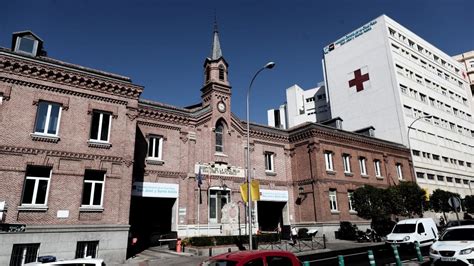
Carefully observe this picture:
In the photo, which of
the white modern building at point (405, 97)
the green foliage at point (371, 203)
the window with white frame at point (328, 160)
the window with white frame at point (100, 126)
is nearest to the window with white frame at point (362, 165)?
the green foliage at point (371, 203)

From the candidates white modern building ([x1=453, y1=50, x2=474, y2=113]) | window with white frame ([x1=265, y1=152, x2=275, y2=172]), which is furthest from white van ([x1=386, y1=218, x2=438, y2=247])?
white modern building ([x1=453, y1=50, x2=474, y2=113])

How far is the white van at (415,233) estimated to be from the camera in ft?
63.9

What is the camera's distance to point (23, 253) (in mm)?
15289

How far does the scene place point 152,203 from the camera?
85.0 ft

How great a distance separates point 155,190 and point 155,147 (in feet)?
11.1

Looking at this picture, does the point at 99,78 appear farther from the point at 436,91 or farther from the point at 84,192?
the point at 436,91

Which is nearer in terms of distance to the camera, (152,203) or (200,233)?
(200,233)

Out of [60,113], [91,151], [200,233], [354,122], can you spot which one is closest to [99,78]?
[60,113]

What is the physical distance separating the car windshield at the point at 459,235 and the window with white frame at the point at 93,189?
58.4ft

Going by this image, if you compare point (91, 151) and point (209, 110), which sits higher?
point (209, 110)

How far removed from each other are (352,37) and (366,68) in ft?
25.1

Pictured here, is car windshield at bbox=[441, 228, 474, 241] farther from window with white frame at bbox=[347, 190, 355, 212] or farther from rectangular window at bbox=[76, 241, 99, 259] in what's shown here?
rectangular window at bbox=[76, 241, 99, 259]

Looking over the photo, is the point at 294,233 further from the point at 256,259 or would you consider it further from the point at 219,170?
the point at 256,259

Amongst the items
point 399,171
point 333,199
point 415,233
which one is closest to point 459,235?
point 415,233
